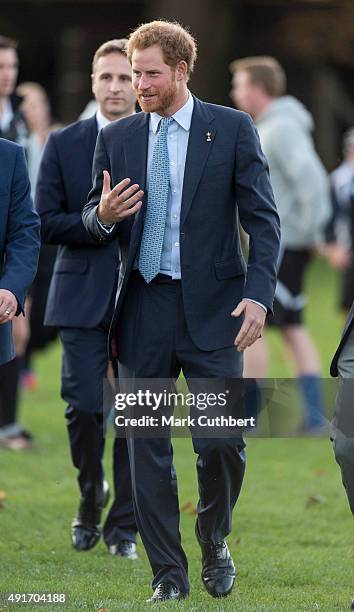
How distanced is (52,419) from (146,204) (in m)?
5.79

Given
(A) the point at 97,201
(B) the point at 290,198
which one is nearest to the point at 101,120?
(A) the point at 97,201

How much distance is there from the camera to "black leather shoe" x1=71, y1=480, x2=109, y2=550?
7.38 metres

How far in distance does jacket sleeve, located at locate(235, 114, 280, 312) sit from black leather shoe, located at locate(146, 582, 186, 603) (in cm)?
122

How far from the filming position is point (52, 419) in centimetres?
1166

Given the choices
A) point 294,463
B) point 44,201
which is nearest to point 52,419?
point 294,463

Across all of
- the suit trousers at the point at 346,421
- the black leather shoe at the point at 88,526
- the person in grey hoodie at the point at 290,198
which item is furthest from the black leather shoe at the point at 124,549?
the person in grey hoodie at the point at 290,198

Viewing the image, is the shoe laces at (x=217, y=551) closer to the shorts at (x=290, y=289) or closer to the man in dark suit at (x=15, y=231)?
the man in dark suit at (x=15, y=231)

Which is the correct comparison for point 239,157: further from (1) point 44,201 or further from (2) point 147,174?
(1) point 44,201

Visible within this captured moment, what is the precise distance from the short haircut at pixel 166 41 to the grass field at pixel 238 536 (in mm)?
2233

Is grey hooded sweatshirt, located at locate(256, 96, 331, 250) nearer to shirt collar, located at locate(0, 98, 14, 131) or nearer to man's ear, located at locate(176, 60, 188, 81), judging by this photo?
shirt collar, located at locate(0, 98, 14, 131)

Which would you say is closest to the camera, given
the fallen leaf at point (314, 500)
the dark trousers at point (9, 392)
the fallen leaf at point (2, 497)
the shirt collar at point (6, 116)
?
the fallen leaf at point (2, 497)

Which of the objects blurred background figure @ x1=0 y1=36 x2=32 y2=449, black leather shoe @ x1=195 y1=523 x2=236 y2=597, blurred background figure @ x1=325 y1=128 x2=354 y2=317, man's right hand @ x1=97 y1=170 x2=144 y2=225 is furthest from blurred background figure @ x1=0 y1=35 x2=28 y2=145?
blurred background figure @ x1=325 y1=128 x2=354 y2=317

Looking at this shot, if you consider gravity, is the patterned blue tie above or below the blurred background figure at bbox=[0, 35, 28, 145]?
above

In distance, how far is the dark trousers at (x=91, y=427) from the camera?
23.7ft
